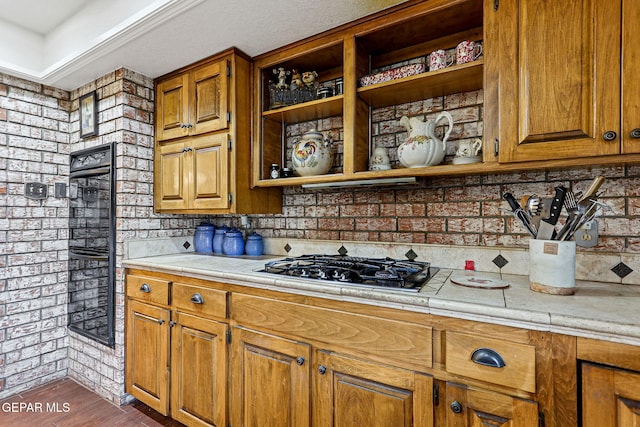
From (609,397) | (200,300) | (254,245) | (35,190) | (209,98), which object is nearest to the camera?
(609,397)

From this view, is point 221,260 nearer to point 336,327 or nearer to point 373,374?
point 336,327

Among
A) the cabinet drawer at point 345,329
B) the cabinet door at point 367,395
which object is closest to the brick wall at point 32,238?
the cabinet drawer at point 345,329

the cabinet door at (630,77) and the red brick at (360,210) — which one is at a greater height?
the cabinet door at (630,77)

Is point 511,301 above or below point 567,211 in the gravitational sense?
below

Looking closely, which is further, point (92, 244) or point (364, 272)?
point (92, 244)

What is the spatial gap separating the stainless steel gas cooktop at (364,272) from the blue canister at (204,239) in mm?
939

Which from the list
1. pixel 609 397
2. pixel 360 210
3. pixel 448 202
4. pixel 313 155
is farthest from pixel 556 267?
pixel 313 155

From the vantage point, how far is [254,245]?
7.47 ft

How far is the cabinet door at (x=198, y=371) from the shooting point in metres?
1.65

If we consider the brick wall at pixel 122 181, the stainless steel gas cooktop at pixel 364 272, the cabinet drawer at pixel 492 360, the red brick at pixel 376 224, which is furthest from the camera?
the brick wall at pixel 122 181

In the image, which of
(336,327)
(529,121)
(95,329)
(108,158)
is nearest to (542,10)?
(529,121)

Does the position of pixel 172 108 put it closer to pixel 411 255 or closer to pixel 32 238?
pixel 32 238

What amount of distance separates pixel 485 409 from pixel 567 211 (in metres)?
0.76

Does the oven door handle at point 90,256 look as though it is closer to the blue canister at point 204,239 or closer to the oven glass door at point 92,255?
the oven glass door at point 92,255
